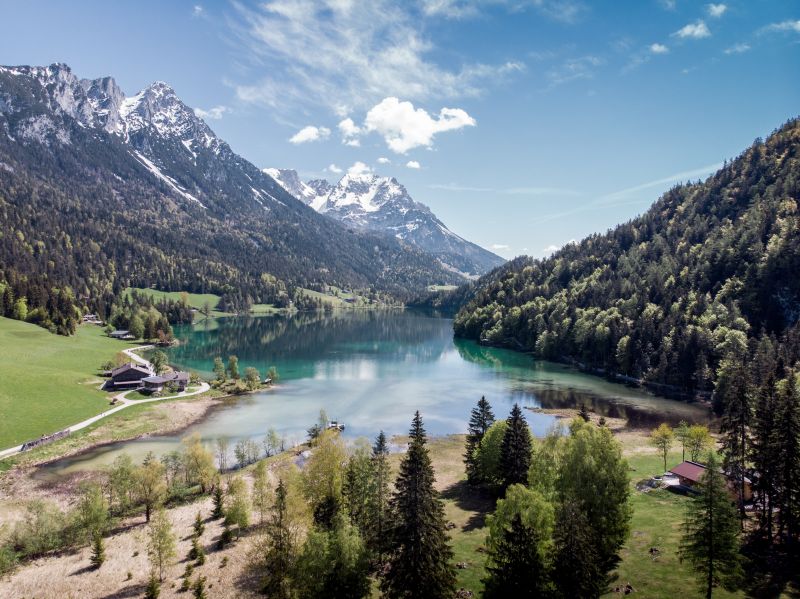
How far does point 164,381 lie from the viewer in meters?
108

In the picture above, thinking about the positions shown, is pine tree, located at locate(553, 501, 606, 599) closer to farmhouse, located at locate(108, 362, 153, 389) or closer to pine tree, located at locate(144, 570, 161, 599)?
pine tree, located at locate(144, 570, 161, 599)

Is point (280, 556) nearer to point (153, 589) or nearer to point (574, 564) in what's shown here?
point (153, 589)

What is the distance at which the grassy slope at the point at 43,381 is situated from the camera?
76.2m

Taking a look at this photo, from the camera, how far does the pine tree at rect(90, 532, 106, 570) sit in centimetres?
4194

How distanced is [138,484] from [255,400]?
55.2 meters

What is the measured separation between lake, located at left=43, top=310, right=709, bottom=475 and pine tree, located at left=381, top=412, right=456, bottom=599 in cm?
5197

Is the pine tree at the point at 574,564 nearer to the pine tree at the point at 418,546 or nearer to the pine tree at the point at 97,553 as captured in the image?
the pine tree at the point at 418,546

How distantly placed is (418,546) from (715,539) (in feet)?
64.7

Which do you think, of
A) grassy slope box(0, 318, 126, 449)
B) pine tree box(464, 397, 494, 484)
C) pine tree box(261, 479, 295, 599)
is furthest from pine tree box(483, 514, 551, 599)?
grassy slope box(0, 318, 126, 449)

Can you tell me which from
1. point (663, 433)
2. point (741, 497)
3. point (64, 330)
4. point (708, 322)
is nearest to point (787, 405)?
point (741, 497)

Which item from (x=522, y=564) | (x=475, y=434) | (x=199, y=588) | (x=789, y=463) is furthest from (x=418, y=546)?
(x=475, y=434)

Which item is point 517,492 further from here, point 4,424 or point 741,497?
point 4,424

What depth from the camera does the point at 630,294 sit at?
17250 cm

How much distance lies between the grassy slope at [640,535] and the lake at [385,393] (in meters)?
25.3
